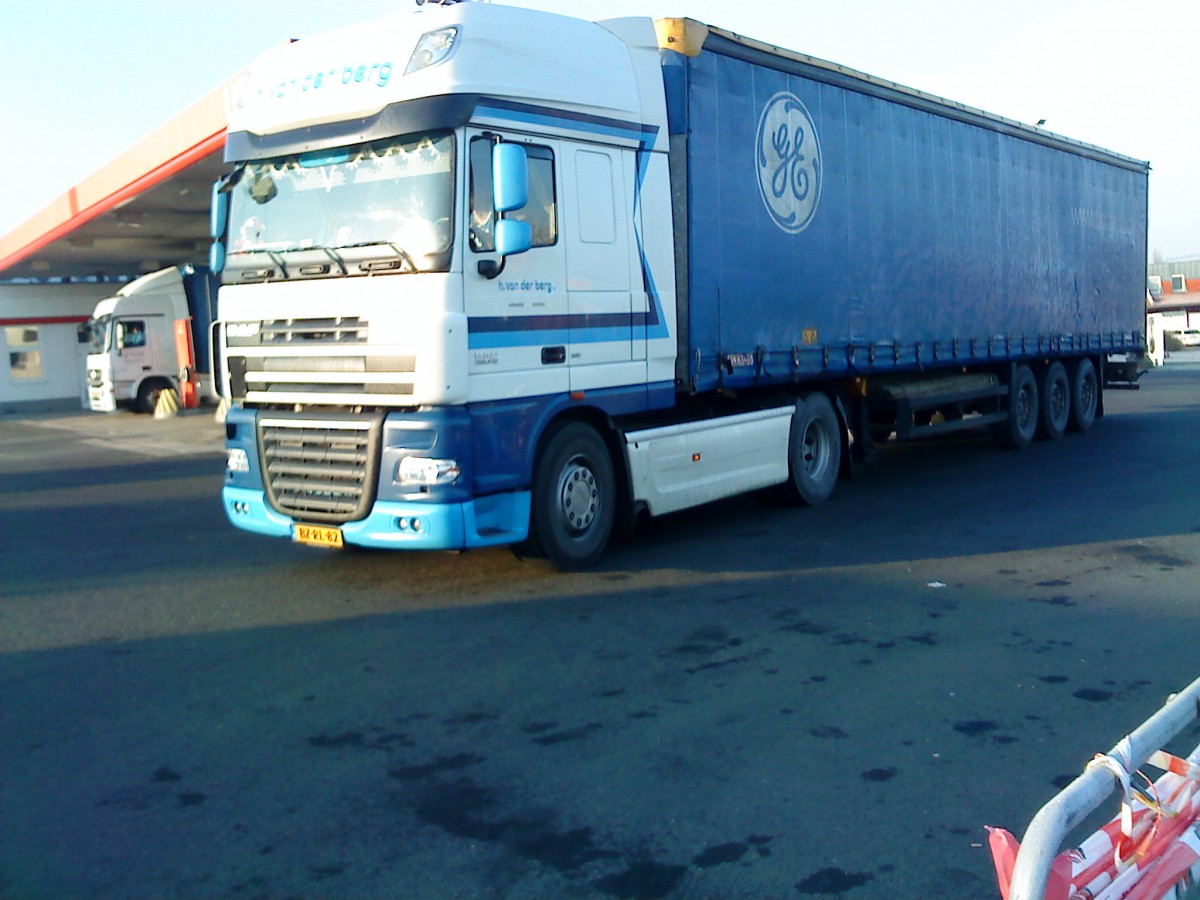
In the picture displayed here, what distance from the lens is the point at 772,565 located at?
8.79 m

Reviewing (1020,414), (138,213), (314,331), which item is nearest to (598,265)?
(314,331)

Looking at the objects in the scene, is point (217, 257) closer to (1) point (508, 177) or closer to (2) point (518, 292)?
(2) point (518, 292)

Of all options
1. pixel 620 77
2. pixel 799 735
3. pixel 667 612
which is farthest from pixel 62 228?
pixel 799 735

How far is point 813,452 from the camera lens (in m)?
11.6

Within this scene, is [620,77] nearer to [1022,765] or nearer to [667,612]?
[667,612]

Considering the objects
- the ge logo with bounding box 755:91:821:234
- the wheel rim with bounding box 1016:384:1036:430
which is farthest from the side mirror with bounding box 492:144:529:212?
the wheel rim with bounding box 1016:384:1036:430

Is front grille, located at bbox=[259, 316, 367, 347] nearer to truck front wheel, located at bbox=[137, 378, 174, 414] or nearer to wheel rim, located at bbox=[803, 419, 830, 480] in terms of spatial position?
wheel rim, located at bbox=[803, 419, 830, 480]

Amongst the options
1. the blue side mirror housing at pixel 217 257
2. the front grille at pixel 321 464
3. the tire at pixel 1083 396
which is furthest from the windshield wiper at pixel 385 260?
the tire at pixel 1083 396

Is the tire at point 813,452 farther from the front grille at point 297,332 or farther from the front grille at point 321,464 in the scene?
the front grille at point 297,332

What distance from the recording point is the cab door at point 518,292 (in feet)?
24.5

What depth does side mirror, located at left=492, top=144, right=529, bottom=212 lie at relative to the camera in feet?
24.0

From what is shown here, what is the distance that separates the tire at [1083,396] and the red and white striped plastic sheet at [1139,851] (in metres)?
15.6

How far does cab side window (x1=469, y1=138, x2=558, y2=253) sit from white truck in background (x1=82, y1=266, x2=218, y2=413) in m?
21.7

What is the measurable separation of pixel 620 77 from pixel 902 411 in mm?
6026
